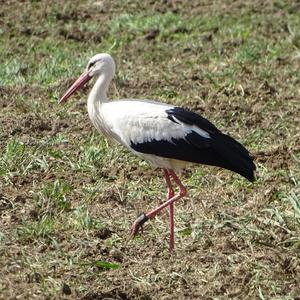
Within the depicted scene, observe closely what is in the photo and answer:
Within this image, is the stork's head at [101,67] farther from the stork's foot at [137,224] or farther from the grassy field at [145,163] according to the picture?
the stork's foot at [137,224]

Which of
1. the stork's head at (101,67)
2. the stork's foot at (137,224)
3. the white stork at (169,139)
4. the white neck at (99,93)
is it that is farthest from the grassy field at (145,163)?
the stork's head at (101,67)

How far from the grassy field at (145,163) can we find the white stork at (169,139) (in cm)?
38

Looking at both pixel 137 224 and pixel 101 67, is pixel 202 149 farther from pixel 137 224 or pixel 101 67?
pixel 101 67

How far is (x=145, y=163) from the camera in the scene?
27.9 feet

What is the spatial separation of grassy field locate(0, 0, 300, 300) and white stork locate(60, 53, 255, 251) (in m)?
0.38

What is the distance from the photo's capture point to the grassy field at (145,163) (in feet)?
20.7

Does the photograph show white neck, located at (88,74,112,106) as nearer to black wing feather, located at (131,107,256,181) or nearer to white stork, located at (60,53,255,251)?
white stork, located at (60,53,255,251)

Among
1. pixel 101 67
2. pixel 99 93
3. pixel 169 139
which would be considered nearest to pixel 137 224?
pixel 169 139

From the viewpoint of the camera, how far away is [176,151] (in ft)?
23.2

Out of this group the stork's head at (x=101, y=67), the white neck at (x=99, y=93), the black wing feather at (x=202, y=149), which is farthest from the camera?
the stork's head at (x=101, y=67)

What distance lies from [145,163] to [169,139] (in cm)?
146

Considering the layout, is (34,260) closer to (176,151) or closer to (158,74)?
(176,151)

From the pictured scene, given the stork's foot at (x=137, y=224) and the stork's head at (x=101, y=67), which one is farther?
the stork's head at (x=101, y=67)

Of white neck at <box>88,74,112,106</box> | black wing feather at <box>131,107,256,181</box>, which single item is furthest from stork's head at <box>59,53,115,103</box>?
black wing feather at <box>131,107,256,181</box>
